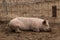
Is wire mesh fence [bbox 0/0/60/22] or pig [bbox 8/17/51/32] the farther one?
wire mesh fence [bbox 0/0/60/22]

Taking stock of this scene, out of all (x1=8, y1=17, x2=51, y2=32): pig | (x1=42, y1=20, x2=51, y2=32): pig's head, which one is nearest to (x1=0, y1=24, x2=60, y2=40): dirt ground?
(x1=42, y1=20, x2=51, y2=32): pig's head

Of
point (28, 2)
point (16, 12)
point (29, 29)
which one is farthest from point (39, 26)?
point (28, 2)

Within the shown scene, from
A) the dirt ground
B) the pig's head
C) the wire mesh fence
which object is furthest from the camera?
the wire mesh fence

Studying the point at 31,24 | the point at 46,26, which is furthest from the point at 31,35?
the point at 46,26

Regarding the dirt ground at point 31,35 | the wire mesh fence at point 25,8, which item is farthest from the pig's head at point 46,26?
the wire mesh fence at point 25,8

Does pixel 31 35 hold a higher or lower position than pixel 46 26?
lower

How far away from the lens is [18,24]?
24.7ft

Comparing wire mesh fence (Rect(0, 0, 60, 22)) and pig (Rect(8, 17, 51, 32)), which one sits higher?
wire mesh fence (Rect(0, 0, 60, 22))

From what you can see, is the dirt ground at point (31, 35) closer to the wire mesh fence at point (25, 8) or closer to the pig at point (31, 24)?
the pig at point (31, 24)

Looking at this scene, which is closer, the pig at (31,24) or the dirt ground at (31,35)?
the dirt ground at (31,35)

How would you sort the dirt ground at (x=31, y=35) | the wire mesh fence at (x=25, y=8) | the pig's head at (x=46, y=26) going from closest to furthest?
the dirt ground at (x=31, y=35)
the pig's head at (x=46, y=26)
the wire mesh fence at (x=25, y=8)

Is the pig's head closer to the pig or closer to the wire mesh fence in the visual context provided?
the pig

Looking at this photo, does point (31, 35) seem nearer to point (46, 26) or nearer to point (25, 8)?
point (46, 26)

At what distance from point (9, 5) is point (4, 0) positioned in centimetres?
44
